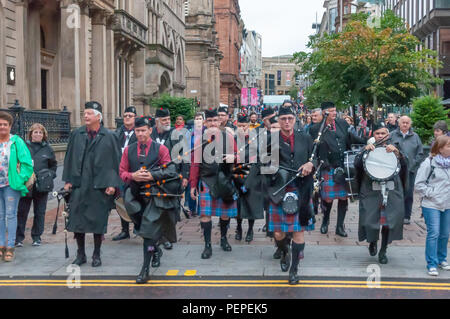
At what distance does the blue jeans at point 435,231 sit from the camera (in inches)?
292

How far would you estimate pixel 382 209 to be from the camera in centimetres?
804

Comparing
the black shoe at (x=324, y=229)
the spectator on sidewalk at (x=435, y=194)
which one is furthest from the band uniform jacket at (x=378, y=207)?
the black shoe at (x=324, y=229)

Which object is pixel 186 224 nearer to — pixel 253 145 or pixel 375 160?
pixel 253 145

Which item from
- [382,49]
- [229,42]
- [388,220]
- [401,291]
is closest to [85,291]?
[401,291]

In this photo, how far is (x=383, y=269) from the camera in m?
7.68

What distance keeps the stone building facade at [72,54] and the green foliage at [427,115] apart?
11.8 m

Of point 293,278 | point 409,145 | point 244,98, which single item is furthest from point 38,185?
point 244,98

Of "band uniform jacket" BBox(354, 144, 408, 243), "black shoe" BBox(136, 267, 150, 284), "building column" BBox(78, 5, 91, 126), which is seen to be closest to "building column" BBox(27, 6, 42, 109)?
"building column" BBox(78, 5, 91, 126)

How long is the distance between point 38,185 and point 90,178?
1.93 metres

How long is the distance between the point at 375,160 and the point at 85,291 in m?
4.17

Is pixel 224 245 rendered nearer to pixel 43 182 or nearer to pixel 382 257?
pixel 382 257

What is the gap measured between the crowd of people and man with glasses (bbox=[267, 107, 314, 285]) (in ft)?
0.04

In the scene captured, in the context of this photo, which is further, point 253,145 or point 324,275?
point 253,145

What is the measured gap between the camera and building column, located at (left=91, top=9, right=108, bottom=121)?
2483 centimetres
